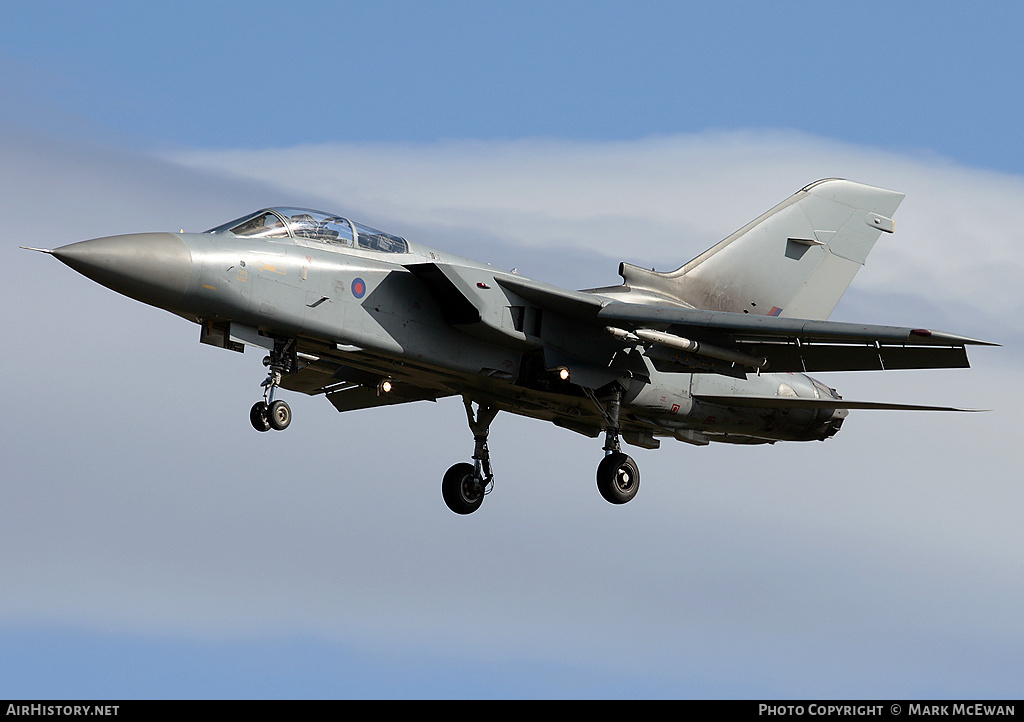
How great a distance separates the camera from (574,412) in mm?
22828

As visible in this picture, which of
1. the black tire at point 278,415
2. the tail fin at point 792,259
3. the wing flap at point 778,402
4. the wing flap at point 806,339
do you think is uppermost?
the tail fin at point 792,259

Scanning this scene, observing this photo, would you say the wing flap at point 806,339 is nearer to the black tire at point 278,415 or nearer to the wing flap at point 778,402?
the wing flap at point 778,402

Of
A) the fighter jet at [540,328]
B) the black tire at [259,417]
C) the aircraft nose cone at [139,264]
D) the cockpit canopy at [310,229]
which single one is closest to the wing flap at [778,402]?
the fighter jet at [540,328]

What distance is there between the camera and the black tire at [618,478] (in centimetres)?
2239

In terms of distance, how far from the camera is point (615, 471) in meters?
22.4

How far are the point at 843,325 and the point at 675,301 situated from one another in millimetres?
4590

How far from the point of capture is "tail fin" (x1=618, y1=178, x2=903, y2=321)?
24.3 meters

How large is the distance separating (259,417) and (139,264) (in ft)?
8.83

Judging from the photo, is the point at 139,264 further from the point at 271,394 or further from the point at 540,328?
the point at 540,328

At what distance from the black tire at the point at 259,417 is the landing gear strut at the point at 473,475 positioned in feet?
18.3

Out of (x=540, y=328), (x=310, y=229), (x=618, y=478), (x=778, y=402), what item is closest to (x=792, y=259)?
(x=778, y=402)
